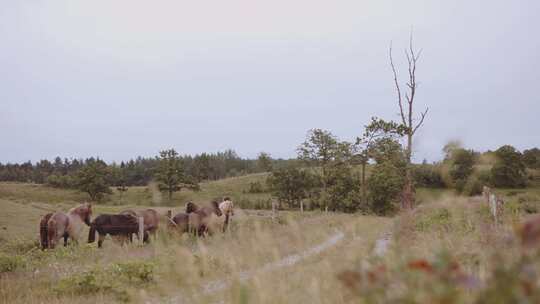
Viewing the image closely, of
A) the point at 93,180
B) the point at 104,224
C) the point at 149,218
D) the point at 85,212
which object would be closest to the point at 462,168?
the point at 104,224

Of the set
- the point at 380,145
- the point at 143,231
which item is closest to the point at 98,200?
the point at 380,145

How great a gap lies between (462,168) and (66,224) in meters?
16.6

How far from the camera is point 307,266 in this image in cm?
820

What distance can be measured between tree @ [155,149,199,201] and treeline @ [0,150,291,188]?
3628 millimetres

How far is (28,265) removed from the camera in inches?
479

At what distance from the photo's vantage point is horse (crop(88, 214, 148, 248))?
1697cm

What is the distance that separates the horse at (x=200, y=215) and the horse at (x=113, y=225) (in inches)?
77.1

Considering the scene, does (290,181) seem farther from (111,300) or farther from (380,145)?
(111,300)

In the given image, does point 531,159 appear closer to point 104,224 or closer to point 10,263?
point 10,263

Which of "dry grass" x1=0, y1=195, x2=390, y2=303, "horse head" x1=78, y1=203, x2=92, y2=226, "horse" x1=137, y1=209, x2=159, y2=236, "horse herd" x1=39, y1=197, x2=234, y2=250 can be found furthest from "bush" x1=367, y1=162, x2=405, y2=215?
"dry grass" x1=0, y1=195, x2=390, y2=303

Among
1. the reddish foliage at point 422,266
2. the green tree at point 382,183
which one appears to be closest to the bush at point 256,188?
the green tree at point 382,183

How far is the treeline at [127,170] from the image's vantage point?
7750 cm

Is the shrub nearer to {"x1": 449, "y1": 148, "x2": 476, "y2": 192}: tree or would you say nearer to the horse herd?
the horse herd

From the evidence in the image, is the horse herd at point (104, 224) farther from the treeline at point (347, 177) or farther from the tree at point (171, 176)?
the tree at point (171, 176)
